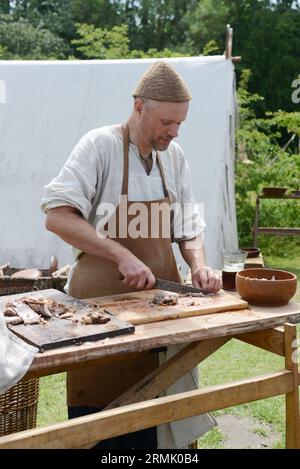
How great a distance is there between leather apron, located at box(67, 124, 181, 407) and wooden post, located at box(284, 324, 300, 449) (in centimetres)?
61

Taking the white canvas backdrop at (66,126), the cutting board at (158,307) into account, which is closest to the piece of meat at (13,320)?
the cutting board at (158,307)

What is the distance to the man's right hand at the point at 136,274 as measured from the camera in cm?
233

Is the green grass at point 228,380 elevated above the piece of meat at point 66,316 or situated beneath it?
situated beneath

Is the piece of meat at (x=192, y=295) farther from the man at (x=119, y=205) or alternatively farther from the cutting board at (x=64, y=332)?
the cutting board at (x=64, y=332)

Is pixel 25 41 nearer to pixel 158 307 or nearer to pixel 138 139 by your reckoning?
pixel 138 139

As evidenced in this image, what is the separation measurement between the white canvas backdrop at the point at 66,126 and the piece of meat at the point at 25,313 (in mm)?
3976

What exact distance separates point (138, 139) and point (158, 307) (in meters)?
0.83

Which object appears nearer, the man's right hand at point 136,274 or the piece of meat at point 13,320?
the piece of meat at point 13,320

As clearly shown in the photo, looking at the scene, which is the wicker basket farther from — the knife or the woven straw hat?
the woven straw hat

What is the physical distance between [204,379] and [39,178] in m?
3.09

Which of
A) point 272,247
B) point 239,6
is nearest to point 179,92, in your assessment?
point 272,247

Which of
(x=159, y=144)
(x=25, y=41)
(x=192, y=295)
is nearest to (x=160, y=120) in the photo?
(x=159, y=144)

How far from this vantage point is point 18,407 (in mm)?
2846
